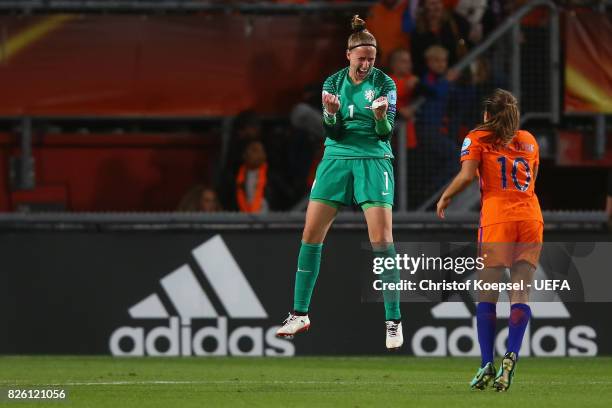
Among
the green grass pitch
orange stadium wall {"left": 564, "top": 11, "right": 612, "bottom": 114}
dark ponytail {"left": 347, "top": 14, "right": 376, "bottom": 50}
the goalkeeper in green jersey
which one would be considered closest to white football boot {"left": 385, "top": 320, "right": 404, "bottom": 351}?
the goalkeeper in green jersey

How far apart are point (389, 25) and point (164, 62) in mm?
2696

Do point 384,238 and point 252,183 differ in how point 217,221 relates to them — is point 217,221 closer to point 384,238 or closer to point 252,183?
point 252,183

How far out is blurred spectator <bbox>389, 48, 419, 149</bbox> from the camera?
15000mm

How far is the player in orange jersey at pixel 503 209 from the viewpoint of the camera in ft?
30.5

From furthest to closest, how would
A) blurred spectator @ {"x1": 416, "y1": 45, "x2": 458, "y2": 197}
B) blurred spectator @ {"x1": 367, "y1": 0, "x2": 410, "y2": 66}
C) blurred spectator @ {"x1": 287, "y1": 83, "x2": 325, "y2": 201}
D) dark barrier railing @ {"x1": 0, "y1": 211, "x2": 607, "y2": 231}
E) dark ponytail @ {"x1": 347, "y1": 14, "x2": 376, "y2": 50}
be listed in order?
blurred spectator @ {"x1": 367, "y1": 0, "x2": 410, "y2": 66} → blurred spectator @ {"x1": 287, "y1": 83, "x2": 325, "y2": 201} → blurred spectator @ {"x1": 416, "y1": 45, "x2": 458, "y2": 197} → dark barrier railing @ {"x1": 0, "y1": 211, "x2": 607, "y2": 231} → dark ponytail @ {"x1": 347, "y1": 14, "x2": 376, "y2": 50}

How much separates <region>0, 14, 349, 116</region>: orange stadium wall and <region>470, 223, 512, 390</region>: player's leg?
24.5 feet

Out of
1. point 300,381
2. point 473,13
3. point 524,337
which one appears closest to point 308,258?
point 300,381

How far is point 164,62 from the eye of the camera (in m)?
16.9

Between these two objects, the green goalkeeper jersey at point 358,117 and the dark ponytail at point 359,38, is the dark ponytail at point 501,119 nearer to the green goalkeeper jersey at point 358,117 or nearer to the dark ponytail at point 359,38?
the green goalkeeper jersey at point 358,117

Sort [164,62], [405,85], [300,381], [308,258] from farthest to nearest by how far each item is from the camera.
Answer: [164,62]
[405,85]
[300,381]
[308,258]

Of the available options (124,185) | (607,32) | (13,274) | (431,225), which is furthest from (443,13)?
(13,274)

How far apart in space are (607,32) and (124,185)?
566cm

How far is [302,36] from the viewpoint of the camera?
16.9 metres

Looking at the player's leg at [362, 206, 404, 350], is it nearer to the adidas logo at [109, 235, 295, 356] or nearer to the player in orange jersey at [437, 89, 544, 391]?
the player in orange jersey at [437, 89, 544, 391]
